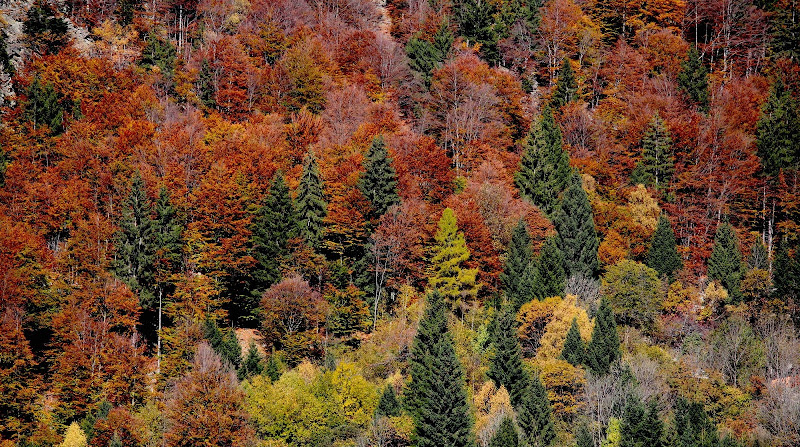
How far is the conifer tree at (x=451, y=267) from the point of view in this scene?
69438mm

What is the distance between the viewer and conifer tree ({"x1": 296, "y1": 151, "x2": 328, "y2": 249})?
7331 centimetres

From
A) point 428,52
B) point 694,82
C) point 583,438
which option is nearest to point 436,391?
point 583,438

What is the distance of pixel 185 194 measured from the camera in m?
78.6

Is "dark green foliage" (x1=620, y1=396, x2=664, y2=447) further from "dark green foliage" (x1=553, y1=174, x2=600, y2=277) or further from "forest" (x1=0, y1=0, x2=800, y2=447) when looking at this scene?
"dark green foliage" (x1=553, y1=174, x2=600, y2=277)

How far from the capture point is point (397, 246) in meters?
70.9

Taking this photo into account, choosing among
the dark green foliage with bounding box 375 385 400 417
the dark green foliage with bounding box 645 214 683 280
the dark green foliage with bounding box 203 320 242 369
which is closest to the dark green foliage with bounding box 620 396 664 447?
the dark green foliage with bounding box 375 385 400 417

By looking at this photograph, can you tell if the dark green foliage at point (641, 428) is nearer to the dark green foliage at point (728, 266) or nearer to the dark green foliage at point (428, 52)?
the dark green foliage at point (728, 266)

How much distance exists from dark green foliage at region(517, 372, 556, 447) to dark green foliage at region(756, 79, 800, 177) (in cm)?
3900

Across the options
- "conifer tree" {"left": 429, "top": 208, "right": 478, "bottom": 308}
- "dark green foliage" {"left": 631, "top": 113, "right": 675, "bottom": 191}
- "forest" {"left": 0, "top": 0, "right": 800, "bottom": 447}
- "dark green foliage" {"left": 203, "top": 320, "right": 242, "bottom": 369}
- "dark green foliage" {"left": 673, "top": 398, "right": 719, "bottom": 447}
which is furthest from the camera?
"dark green foliage" {"left": 631, "top": 113, "right": 675, "bottom": 191}

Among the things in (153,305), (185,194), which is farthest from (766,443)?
(185,194)

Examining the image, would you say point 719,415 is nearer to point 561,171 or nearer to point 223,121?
point 561,171

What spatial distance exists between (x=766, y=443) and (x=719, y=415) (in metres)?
3.80

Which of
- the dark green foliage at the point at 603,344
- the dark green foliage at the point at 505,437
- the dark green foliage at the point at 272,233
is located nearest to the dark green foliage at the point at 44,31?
the dark green foliage at the point at 272,233

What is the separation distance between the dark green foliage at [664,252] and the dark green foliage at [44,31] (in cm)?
7152
